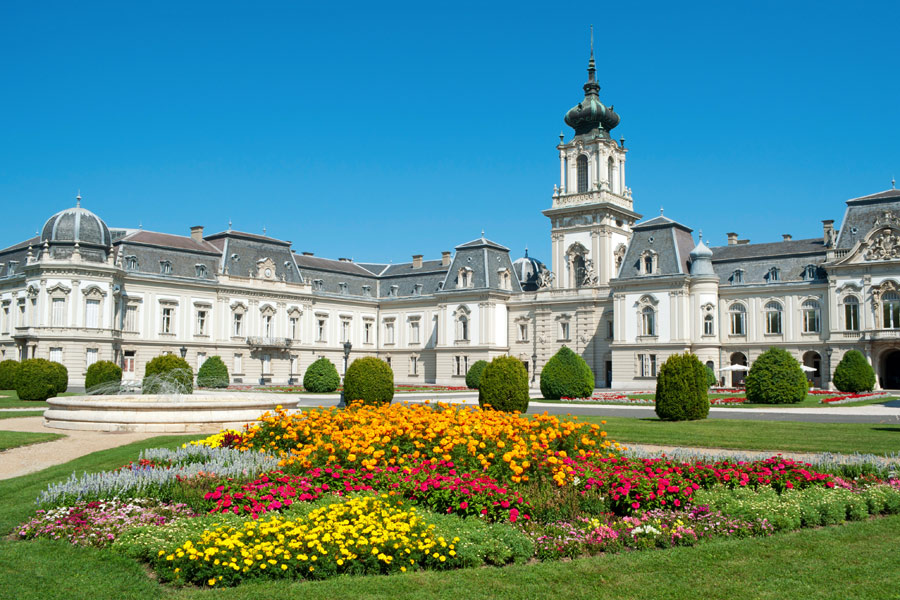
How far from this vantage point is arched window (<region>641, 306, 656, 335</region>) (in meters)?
56.3

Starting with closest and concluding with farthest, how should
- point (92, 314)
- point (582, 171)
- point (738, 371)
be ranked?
point (92, 314) → point (738, 371) → point (582, 171)

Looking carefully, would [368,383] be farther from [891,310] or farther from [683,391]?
[891,310]

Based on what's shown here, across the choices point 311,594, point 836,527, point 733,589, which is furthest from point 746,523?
point 311,594

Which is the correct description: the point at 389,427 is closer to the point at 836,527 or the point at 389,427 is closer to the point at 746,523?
the point at 746,523

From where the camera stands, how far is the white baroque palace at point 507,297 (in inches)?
2074

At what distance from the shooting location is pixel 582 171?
210 ft

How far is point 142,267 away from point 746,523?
179 ft

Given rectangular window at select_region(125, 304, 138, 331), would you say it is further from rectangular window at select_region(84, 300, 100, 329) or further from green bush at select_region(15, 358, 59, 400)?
green bush at select_region(15, 358, 59, 400)

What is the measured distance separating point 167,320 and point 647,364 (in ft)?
115

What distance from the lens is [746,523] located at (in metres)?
10.3

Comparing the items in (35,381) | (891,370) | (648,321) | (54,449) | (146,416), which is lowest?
(54,449)

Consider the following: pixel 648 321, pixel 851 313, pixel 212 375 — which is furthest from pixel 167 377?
pixel 851 313

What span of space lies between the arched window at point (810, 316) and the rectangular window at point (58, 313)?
4939cm

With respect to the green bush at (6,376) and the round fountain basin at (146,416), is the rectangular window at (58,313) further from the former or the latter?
the round fountain basin at (146,416)
